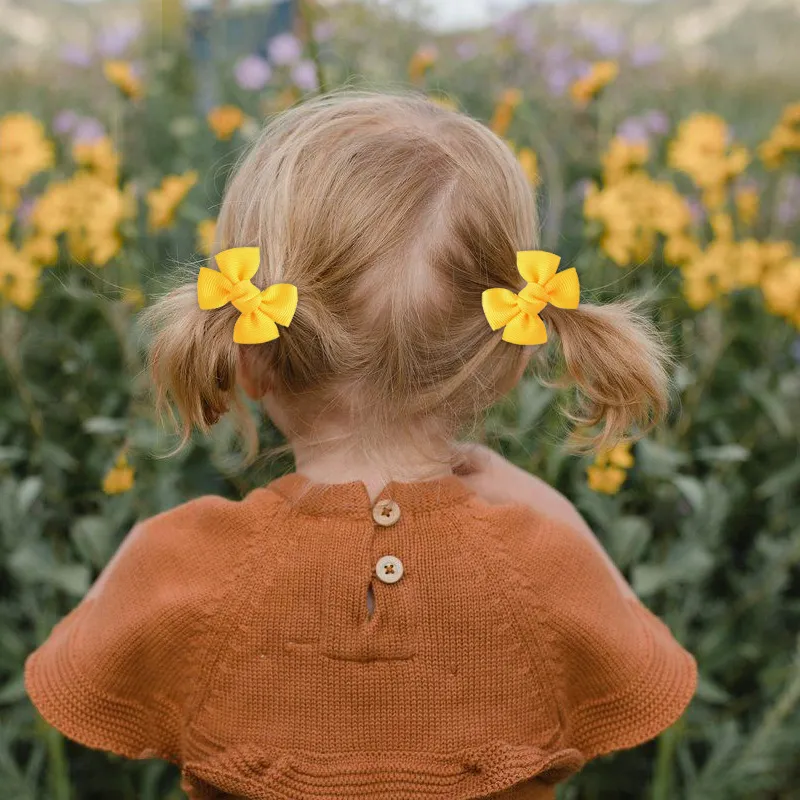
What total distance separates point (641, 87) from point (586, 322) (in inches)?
128

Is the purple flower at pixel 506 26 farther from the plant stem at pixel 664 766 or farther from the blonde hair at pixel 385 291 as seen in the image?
the plant stem at pixel 664 766

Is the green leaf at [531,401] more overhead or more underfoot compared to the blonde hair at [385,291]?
more underfoot

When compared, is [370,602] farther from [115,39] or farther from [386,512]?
[115,39]

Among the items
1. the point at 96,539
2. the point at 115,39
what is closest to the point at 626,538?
the point at 96,539

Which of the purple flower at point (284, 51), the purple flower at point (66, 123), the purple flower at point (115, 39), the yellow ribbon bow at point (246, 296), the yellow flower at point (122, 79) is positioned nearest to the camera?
the yellow ribbon bow at point (246, 296)

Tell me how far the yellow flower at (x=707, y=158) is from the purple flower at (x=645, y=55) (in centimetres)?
172

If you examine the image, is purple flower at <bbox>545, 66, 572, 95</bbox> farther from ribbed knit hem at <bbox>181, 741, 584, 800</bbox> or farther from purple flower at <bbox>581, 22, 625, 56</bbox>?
ribbed knit hem at <bbox>181, 741, 584, 800</bbox>

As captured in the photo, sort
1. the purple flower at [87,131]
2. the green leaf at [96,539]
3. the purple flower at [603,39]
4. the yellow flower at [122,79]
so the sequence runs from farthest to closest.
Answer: the purple flower at [603,39] → the purple flower at [87,131] → the yellow flower at [122,79] → the green leaf at [96,539]

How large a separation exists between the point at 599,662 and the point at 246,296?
58 cm

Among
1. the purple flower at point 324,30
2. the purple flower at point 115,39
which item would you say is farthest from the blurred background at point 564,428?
the purple flower at point 115,39

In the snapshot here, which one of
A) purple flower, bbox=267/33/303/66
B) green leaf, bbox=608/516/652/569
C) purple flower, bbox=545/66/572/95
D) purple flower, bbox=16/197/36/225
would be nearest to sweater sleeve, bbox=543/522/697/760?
green leaf, bbox=608/516/652/569

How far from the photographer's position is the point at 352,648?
111cm

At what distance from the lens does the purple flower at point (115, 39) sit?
3.46 m

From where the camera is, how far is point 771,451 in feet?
6.81
